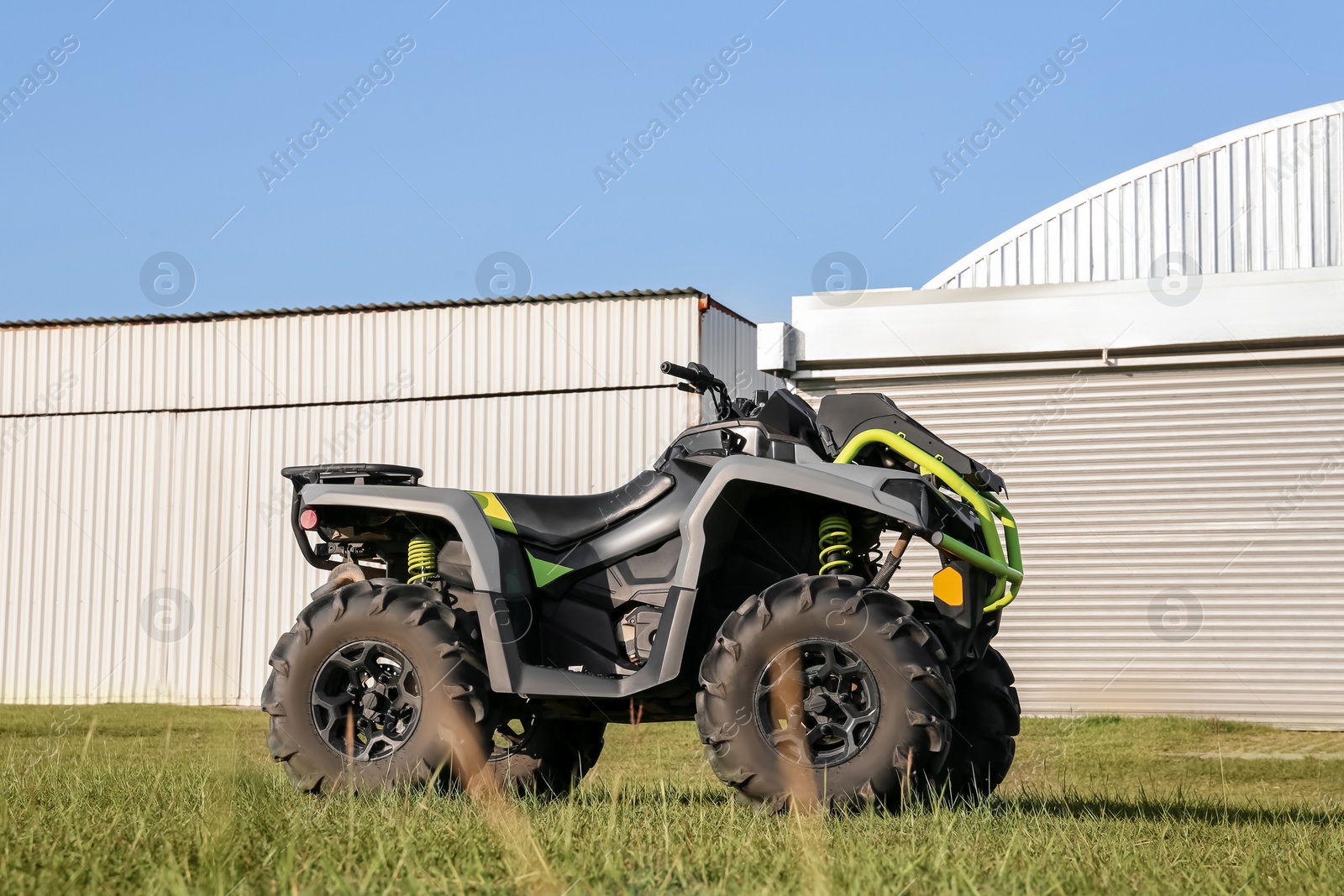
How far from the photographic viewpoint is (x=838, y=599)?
15.2 ft

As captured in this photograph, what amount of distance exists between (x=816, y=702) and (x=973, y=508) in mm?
1079

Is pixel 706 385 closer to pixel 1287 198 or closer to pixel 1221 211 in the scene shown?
pixel 1221 211

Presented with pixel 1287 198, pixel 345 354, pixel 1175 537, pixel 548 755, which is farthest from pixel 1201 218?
pixel 548 755

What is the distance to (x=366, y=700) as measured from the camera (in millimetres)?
5277

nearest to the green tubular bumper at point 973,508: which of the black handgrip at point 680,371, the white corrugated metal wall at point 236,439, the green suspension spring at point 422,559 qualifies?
the black handgrip at point 680,371

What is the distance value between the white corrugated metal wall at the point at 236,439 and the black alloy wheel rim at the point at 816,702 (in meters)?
10.3

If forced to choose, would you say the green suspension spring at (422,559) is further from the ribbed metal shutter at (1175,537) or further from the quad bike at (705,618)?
the ribbed metal shutter at (1175,537)

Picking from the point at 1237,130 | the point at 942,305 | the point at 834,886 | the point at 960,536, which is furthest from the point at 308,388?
the point at 834,886

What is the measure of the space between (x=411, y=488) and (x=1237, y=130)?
12.5m

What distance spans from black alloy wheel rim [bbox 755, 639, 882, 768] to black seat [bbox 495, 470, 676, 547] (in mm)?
1075

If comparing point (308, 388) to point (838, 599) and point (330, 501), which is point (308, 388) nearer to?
point (330, 501)

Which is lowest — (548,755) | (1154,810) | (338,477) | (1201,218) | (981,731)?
(1154,810)

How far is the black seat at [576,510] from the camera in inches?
215

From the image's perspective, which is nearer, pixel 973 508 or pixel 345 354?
pixel 973 508
